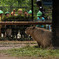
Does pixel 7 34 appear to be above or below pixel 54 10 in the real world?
below

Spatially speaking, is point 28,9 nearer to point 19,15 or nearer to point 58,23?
point 19,15

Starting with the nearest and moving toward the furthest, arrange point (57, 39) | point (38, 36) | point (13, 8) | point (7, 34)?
point (57, 39) → point (38, 36) → point (7, 34) → point (13, 8)

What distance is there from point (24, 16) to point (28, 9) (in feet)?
5.95

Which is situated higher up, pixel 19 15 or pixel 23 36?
pixel 19 15

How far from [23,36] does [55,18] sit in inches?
167

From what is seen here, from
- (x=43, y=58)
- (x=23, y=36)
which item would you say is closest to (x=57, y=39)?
(x=43, y=58)

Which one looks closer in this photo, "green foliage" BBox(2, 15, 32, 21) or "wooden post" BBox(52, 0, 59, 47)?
"wooden post" BBox(52, 0, 59, 47)

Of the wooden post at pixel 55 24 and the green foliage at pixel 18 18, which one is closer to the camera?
the wooden post at pixel 55 24

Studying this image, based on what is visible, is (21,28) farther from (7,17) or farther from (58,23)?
(58,23)

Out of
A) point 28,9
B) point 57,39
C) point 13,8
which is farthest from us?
point 28,9

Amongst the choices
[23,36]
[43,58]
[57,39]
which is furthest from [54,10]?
[23,36]

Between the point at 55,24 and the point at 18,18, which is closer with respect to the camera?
the point at 55,24

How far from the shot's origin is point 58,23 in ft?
23.0

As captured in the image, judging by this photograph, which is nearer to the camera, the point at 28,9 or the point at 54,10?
the point at 54,10
